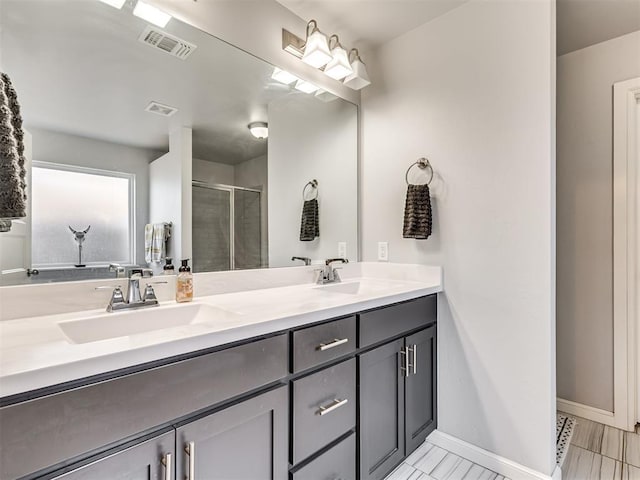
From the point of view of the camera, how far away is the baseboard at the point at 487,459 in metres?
1.55

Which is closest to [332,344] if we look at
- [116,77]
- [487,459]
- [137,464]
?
[137,464]

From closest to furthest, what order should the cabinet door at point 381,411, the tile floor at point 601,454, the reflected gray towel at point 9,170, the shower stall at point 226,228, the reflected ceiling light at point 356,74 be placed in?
the reflected gray towel at point 9,170
the cabinet door at point 381,411
the shower stall at point 226,228
the tile floor at point 601,454
the reflected ceiling light at point 356,74

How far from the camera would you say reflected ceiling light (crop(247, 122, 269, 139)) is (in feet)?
5.70

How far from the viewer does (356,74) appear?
6.47ft

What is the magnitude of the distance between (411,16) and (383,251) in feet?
4.41

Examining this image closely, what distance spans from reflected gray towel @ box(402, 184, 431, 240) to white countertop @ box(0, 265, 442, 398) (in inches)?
12.8

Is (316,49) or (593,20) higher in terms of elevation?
(593,20)

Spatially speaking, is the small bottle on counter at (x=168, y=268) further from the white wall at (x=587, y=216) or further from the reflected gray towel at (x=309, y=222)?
the white wall at (x=587, y=216)

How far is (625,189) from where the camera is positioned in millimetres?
2020

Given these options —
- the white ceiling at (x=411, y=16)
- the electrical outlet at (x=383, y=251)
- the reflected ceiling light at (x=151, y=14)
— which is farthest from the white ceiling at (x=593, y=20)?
the reflected ceiling light at (x=151, y=14)

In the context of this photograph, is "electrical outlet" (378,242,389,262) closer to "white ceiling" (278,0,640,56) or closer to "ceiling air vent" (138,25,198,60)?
"white ceiling" (278,0,640,56)

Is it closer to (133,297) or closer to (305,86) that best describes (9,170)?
(133,297)

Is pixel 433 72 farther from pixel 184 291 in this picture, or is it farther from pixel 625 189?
pixel 184 291

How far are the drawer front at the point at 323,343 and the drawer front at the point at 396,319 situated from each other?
0.27 feet
